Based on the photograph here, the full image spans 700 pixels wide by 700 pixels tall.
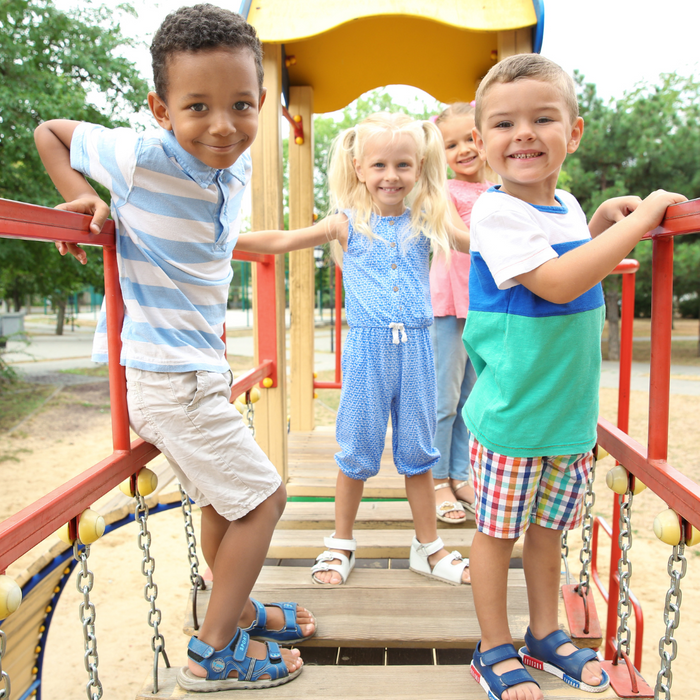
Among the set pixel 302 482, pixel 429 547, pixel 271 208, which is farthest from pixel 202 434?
pixel 302 482

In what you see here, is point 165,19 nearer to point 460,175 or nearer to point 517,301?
point 517,301

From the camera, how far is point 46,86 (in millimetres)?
8328

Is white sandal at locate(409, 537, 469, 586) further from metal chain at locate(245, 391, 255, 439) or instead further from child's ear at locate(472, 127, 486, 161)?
child's ear at locate(472, 127, 486, 161)

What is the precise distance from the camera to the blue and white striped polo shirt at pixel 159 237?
130 cm

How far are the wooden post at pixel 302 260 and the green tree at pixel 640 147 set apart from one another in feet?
32.4

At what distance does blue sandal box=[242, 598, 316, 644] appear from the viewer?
1.76 m

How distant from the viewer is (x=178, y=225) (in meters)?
1.37

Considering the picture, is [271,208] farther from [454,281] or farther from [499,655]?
[499,655]

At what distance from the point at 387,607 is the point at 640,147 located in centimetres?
1282

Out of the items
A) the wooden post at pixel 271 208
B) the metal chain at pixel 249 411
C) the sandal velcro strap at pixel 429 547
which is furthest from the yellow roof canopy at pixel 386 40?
the sandal velcro strap at pixel 429 547

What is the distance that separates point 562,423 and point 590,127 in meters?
13.2

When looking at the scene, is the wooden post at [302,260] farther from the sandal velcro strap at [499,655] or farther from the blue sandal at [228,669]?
the sandal velcro strap at [499,655]

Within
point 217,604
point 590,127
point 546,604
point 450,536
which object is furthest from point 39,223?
point 590,127

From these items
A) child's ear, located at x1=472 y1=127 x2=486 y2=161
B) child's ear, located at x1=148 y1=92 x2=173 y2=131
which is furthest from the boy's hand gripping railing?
child's ear, located at x1=148 y1=92 x2=173 y2=131
